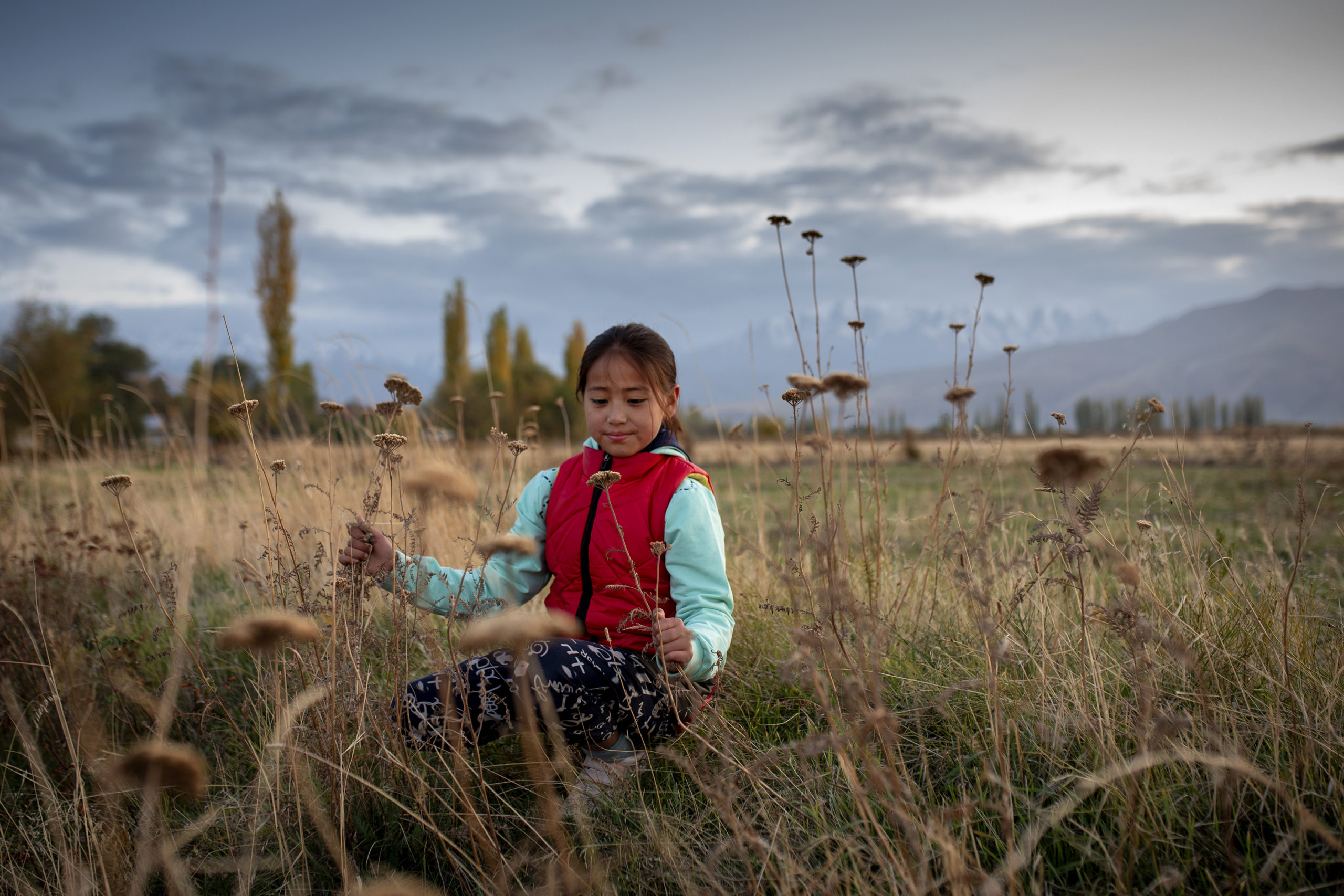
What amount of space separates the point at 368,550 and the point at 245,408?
1.58 ft

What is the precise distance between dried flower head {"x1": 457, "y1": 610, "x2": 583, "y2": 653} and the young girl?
0.55m

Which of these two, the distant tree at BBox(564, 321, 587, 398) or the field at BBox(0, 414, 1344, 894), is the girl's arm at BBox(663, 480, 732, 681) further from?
the distant tree at BBox(564, 321, 587, 398)

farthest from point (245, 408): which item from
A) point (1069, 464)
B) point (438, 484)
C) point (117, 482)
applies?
point (1069, 464)

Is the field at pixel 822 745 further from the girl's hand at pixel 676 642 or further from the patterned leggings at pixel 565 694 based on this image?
the girl's hand at pixel 676 642

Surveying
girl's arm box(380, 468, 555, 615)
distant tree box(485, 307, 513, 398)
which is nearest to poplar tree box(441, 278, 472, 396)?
distant tree box(485, 307, 513, 398)

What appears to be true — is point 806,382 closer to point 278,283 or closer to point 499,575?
point 499,575

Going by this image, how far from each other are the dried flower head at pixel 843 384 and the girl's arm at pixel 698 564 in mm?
862

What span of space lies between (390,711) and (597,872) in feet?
2.24

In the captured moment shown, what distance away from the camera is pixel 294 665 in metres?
2.37

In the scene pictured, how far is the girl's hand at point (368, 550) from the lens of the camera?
1882mm

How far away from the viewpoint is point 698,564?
212cm

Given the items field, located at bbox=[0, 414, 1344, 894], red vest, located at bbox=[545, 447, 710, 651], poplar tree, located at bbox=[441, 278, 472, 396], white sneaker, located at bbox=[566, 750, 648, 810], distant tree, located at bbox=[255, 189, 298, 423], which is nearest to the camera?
field, located at bbox=[0, 414, 1344, 894]

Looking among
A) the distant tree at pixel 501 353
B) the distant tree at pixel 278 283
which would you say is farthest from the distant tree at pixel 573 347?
the distant tree at pixel 278 283

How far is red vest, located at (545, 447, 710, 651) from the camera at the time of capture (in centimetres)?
217
